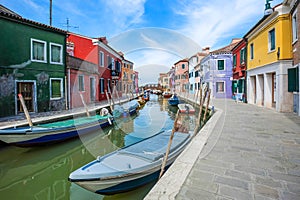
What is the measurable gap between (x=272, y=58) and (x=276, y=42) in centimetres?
91

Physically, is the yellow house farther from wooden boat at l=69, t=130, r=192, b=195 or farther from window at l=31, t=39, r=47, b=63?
window at l=31, t=39, r=47, b=63

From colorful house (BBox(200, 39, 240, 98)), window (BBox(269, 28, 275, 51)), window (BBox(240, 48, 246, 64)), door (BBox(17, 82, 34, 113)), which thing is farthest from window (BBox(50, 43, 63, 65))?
colorful house (BBox(200, 39, 240, 98))

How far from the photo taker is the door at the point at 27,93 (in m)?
10.1

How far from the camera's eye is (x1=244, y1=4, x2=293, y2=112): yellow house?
8914mm

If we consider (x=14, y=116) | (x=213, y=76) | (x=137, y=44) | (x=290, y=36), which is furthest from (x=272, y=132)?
(x=213, y=76)

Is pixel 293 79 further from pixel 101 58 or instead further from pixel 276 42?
pixel 101 58

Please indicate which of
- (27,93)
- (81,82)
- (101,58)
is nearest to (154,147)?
(27,93)

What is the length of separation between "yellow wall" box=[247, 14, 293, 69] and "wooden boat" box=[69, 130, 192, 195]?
8.35 meters

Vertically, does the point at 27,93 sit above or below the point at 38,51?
below

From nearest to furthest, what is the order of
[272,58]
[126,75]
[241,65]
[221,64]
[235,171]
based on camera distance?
1. [235,171]
2. [272,58]
3. [241,65]
4. [221,64]
5. [126,75]

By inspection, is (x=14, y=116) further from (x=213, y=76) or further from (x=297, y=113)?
(x=213, y=76)

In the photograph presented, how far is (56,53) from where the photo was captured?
40.2ft

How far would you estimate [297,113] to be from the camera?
8.32m

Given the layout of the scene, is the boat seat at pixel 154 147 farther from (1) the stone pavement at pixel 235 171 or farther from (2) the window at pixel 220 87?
(2) the window at pixel 220 87
